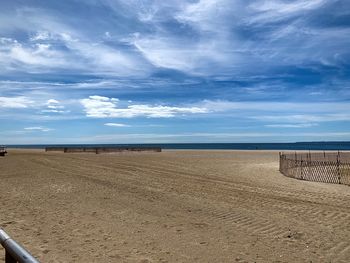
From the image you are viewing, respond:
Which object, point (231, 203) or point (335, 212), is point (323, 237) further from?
point (231, 203)

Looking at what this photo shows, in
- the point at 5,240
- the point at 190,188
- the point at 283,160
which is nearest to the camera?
the point at 5,240

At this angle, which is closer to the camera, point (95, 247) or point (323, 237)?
point (95, 247)

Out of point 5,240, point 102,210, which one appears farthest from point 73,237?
point 5,240

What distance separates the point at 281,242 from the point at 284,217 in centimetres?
312

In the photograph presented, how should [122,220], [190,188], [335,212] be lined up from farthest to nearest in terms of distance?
[190,188]
[335,212]
[122,220]

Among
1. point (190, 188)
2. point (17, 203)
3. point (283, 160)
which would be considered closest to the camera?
point (17, 203)

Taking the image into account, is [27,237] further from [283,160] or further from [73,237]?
[283,160]

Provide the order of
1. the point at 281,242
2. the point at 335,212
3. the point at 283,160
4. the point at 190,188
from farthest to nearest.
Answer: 1. the point at 283,160
2. the point at 190,188
3. the point at 335,212
4. the point at 281,242

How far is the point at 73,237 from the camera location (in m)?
8.95

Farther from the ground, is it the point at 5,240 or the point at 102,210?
the point at 5,240

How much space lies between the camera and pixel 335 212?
12.3m

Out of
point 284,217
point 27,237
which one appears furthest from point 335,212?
point 27,237

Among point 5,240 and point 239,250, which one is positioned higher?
point 5,240

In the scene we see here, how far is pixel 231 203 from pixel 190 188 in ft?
15.2
